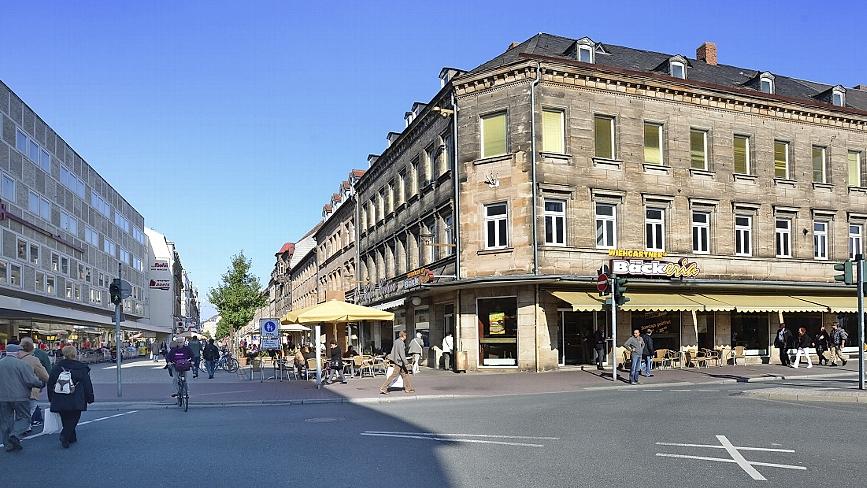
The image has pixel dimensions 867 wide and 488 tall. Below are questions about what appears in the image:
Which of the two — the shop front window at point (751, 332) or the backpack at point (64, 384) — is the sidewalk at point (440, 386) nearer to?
the shop front window at point (751, 332)

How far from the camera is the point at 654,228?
28109mm

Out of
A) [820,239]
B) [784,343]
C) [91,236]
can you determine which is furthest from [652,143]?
[91,236]

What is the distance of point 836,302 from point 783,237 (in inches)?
128

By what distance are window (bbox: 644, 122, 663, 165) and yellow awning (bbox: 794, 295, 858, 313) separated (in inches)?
322

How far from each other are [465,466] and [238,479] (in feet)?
8.08

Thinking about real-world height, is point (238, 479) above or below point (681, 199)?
below

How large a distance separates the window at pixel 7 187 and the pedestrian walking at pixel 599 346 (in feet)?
108

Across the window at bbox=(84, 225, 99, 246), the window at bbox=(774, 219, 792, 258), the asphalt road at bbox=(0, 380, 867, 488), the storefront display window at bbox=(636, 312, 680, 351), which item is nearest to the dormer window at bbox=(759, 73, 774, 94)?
the window at bbox=(774, 219, 792, 258)

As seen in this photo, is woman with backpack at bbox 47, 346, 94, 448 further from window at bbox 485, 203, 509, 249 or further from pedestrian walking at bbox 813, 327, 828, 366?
pedestrian walking at bbox 813, 327, 828, 366

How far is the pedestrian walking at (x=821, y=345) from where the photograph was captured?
28.2 meters

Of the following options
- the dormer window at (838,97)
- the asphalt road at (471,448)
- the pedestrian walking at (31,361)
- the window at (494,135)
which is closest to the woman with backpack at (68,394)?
the asphalt road at (471,448)

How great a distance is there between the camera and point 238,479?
8.09m

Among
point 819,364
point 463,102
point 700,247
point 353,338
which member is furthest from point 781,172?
point 353,338

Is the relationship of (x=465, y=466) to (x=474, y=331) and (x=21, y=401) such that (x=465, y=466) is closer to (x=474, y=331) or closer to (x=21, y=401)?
(x=21, y=401)
